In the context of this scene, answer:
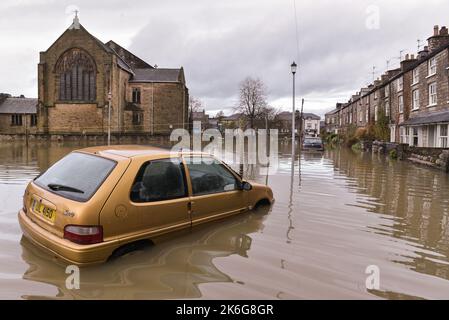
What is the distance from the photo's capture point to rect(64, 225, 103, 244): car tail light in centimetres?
379

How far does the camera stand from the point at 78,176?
442 centimetres

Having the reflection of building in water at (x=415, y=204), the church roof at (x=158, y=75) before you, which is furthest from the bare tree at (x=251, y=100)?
the reflection of building in water at (x=415, y=204)

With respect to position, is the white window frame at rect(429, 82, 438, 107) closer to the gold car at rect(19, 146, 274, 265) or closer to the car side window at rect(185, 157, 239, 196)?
the car side window at rect(185, 157, 239, 196)

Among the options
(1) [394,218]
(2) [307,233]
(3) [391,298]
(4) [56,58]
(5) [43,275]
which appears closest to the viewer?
(3) [391,298]

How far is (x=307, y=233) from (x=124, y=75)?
154 feet

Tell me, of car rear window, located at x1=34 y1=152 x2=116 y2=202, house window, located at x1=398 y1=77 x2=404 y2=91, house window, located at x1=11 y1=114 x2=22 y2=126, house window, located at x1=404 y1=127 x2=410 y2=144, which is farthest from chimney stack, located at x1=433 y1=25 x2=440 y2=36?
house window, located at x1=11 y1=114 x2=22 y2=126

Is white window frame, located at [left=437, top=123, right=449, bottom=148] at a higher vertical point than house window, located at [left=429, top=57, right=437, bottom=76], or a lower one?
lower

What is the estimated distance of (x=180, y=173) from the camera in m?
4.94

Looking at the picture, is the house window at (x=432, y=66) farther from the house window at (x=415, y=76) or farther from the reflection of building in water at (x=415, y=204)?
the reflection of building in water at (x=415, y=204)

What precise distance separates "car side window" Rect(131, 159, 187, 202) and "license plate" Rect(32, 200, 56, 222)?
939 millimetres

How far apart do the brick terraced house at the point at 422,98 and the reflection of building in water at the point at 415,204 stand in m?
7.20

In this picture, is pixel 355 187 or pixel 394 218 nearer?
pixel 394 218
